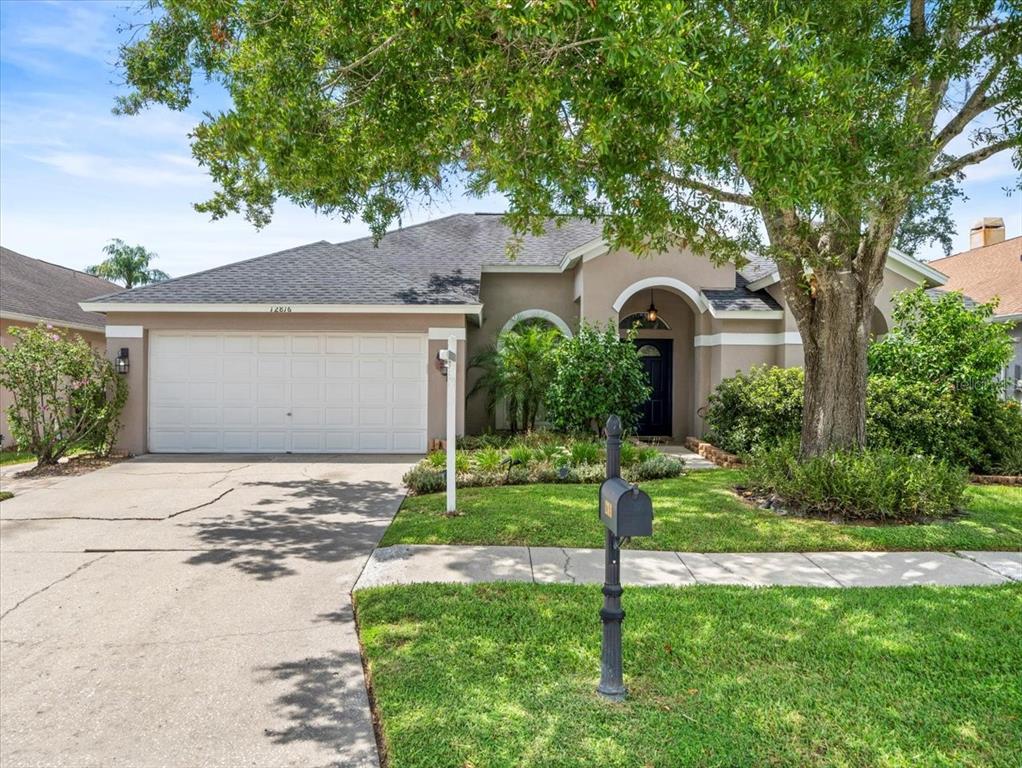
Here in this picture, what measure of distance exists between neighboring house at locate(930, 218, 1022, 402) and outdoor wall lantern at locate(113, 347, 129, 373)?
18.3 meters

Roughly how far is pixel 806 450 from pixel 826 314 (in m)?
1.84

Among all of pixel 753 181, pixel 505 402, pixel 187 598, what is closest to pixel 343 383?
pixel 505 402

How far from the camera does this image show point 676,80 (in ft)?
14.0

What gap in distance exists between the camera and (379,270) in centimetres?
1471

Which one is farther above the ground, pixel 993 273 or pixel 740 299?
pixel 993 273

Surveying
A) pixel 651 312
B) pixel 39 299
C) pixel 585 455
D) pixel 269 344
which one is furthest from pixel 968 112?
pixel 39 299

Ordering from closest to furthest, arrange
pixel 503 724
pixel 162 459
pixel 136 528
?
pixel 503 724 < pixel 136 528 < pixel 162 459

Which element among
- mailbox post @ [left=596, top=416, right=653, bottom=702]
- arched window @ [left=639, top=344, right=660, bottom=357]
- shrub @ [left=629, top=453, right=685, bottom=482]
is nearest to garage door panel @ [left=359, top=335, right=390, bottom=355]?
shrub @ [left=629, top=453, right=685, bottom=482]

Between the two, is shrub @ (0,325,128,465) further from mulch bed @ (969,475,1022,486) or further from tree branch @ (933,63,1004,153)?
mulch bed @ (969,475,1022,486)

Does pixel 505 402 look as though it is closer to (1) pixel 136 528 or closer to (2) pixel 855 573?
(1) pixel 136 528

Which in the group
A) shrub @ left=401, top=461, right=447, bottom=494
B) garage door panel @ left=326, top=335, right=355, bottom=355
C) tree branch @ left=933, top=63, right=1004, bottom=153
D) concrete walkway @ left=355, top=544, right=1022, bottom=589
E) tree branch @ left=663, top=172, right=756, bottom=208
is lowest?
concrete walkway @ left=355, top=544, right=1022, bottom=589

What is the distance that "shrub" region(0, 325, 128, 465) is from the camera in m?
11.2

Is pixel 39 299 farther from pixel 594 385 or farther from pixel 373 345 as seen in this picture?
pixel 594 385

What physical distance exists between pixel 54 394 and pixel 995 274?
24.0 m
